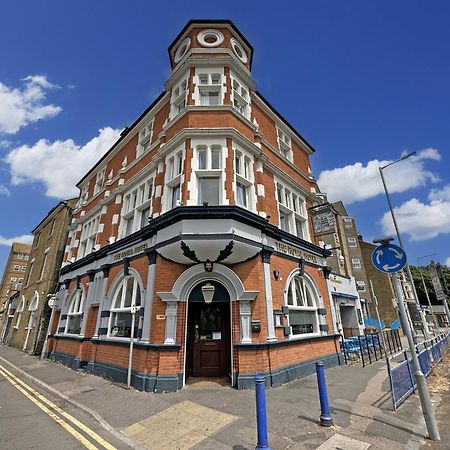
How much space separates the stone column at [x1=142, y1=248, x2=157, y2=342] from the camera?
29.5 ft

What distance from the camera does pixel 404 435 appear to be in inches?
188

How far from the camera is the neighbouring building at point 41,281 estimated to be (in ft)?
60.7

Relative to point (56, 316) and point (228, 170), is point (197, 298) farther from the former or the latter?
point (56, 316)

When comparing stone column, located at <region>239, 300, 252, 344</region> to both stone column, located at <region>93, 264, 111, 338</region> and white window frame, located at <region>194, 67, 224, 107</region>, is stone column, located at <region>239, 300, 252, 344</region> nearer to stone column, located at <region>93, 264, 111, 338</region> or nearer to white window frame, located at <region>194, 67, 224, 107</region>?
stone column, located at <region>93, 264, 111, 338</region>

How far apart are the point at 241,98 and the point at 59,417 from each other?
12.9 m

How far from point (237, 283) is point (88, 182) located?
16152 millimetres

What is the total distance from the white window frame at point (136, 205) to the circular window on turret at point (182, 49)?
21.4 feet

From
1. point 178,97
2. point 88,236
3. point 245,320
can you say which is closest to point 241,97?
point 178,97

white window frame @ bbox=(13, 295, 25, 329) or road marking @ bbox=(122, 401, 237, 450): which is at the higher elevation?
white window frame @ bbox=(13, 295, 25, 329)

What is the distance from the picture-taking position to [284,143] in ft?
48.8

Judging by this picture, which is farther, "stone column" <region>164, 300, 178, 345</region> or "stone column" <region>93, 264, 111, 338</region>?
"stone column" <region>93, 264, 111, 338</region>

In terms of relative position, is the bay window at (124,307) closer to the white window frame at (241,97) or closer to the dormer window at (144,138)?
the dormer window at (144,138)

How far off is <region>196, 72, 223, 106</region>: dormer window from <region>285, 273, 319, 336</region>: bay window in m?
8.63

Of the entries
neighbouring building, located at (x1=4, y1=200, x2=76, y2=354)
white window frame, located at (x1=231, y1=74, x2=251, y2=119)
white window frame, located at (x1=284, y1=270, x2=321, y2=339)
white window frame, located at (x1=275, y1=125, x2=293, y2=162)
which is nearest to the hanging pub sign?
white window frame, located at (x1=284, y1=270, x2=321, y2=339)
